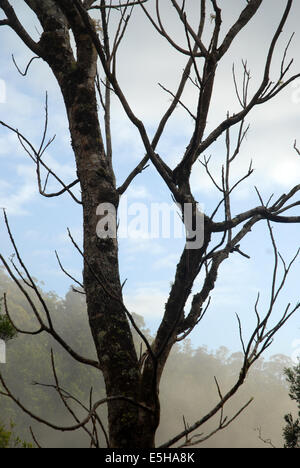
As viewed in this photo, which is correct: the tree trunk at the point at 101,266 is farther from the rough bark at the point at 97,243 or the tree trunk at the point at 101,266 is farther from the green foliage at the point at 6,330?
the green foliage at the point at 6,330

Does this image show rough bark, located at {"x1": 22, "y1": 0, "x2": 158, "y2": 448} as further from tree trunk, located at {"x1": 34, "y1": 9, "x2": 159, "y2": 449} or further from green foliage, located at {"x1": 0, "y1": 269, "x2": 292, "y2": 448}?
green foliage, located at {"x1": 0, "y1": 269, "x2": 292, "y2": 448}

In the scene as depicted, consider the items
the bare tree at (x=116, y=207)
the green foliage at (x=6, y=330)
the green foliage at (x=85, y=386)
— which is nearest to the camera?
the bare tree at (x=116, y=207)

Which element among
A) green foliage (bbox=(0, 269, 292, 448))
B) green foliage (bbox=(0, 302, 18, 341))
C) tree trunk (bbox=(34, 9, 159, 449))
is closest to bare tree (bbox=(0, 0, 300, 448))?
tree trunk (bbox=(34, 9, 159, 449))

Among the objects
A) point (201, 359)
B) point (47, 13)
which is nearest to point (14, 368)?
point (201, 359)

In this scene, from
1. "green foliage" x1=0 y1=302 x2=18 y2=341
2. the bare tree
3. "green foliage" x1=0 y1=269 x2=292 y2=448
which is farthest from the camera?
"green foliage" x1=0 y1=269 x2=292 y2=448

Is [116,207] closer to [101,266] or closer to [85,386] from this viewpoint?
[101,266]

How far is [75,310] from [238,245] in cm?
4329

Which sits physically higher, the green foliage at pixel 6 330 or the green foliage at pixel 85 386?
the green foliage at pixel 85 386

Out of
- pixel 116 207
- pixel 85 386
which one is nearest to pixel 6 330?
pixel 116 207

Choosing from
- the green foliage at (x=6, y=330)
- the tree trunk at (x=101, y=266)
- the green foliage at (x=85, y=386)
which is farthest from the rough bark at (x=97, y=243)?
the green foliage at (x=85, y=386)

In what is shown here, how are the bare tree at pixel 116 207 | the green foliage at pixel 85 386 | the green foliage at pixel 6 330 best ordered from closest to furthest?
the bare tree at pixel 116 207
the green foliage at pixel 6 330
the green foliage at pixel 85 386

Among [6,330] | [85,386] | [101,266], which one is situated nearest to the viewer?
[101,266]
